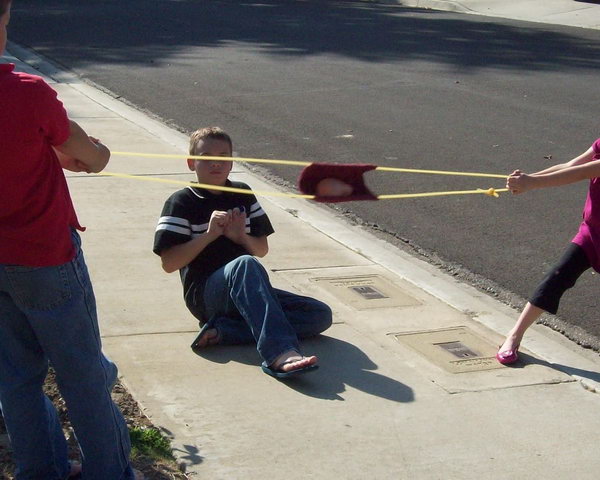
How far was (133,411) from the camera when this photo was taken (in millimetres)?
4047

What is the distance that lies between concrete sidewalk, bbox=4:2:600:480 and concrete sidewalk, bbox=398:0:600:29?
1710cm

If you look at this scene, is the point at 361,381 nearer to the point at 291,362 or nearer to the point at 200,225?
the point at 291,362

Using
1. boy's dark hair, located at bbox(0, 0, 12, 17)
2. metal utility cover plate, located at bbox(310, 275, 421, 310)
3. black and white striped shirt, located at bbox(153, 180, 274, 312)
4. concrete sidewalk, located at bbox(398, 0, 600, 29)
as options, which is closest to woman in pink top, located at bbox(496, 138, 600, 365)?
metal utility cover plate, located at bbox(310, 275, 421, 310)

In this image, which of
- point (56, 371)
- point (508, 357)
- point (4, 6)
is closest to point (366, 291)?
point (508, 357)

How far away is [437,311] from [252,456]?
6.60ft

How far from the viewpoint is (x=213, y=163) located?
4695 millimetres

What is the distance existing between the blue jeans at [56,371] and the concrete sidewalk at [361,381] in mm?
500

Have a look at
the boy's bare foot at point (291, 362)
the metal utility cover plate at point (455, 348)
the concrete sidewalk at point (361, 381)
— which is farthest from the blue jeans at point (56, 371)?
the metal utility cover plate at point (455, 348)

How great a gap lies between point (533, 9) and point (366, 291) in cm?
2006

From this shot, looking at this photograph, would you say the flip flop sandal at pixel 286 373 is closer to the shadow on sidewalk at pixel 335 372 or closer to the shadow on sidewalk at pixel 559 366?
the shadow on sidewalk at pixel 335 372

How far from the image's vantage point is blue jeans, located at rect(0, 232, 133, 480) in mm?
2969

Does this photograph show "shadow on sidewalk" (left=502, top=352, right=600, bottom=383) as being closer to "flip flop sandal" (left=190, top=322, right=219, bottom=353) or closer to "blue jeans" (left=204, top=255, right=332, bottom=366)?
"blue jeans" (left=204, top=255, right=332, bottom=366)

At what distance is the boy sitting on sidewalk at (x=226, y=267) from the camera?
453cm

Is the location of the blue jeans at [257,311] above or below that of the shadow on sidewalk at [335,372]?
above
